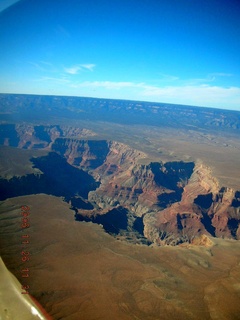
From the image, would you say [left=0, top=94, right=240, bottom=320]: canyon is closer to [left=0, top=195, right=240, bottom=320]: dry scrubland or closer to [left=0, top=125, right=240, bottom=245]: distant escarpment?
[left=0, top=195, right=240, bottom=320]: dry scrubland

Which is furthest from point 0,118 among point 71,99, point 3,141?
point 71,99

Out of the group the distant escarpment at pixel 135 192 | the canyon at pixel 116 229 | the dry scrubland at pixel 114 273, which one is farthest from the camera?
the distant escarpment at pixel 135 192

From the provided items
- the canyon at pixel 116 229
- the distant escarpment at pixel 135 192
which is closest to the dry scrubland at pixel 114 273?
the canyon at pixel 116 229

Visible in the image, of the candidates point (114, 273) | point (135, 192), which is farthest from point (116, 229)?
point (114, 273)

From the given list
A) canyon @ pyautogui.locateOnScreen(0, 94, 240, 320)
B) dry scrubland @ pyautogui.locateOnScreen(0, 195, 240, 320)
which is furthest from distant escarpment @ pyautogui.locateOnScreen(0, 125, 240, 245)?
dry scrubland @ pyautogui.locateOnScreen(0, 195, 240, 320)

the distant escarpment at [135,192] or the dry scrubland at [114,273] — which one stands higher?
the dry scrubland at [114,273]

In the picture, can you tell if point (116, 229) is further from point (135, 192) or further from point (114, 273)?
point (114, 273)

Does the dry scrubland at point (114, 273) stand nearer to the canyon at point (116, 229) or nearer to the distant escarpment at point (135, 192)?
Answer: the canyon at point (116, 229)

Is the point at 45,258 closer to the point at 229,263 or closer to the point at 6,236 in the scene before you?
the point at 6,236
